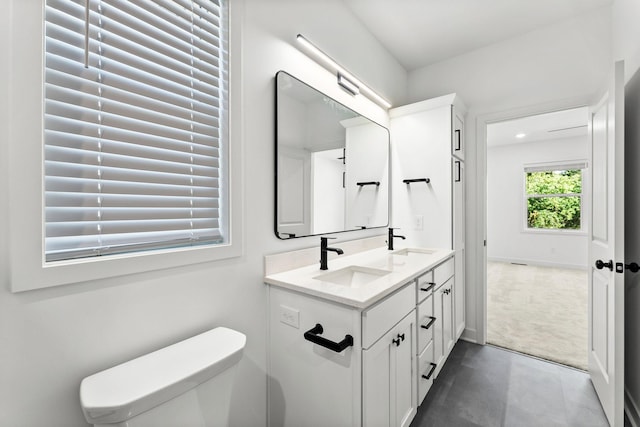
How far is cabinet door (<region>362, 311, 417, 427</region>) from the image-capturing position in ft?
3.60

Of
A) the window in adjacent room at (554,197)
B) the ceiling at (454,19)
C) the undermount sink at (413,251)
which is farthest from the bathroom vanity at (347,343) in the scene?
the window in adjacent room at (554,197)

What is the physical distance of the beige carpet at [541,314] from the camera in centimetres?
240

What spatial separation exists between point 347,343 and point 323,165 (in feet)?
3.74

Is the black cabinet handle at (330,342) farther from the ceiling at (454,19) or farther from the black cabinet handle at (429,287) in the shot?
the ceiling at (454,19)

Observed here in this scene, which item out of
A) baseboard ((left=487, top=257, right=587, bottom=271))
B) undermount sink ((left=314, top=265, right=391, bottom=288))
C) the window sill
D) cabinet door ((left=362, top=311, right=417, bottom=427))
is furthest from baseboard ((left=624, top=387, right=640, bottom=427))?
the window sill

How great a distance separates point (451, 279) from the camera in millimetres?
2191

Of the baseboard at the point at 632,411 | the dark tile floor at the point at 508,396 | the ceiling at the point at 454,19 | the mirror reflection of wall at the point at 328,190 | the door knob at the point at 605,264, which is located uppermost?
the ceiling at the point at 454,19

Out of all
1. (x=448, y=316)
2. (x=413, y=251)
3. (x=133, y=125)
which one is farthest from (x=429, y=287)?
(x=133, y=125)

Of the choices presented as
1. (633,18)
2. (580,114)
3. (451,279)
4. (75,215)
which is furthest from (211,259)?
(580,114)

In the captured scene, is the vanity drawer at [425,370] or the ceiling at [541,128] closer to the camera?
the vanity drawer at [425,370]

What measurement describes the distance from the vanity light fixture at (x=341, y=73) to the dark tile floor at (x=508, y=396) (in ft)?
7.31

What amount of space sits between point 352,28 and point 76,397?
8.38ft

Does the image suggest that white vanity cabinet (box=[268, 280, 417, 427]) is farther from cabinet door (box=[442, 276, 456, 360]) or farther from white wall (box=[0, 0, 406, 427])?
cabinet door (box=[442, 276, 456, 360])

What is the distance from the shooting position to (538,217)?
572 cm
